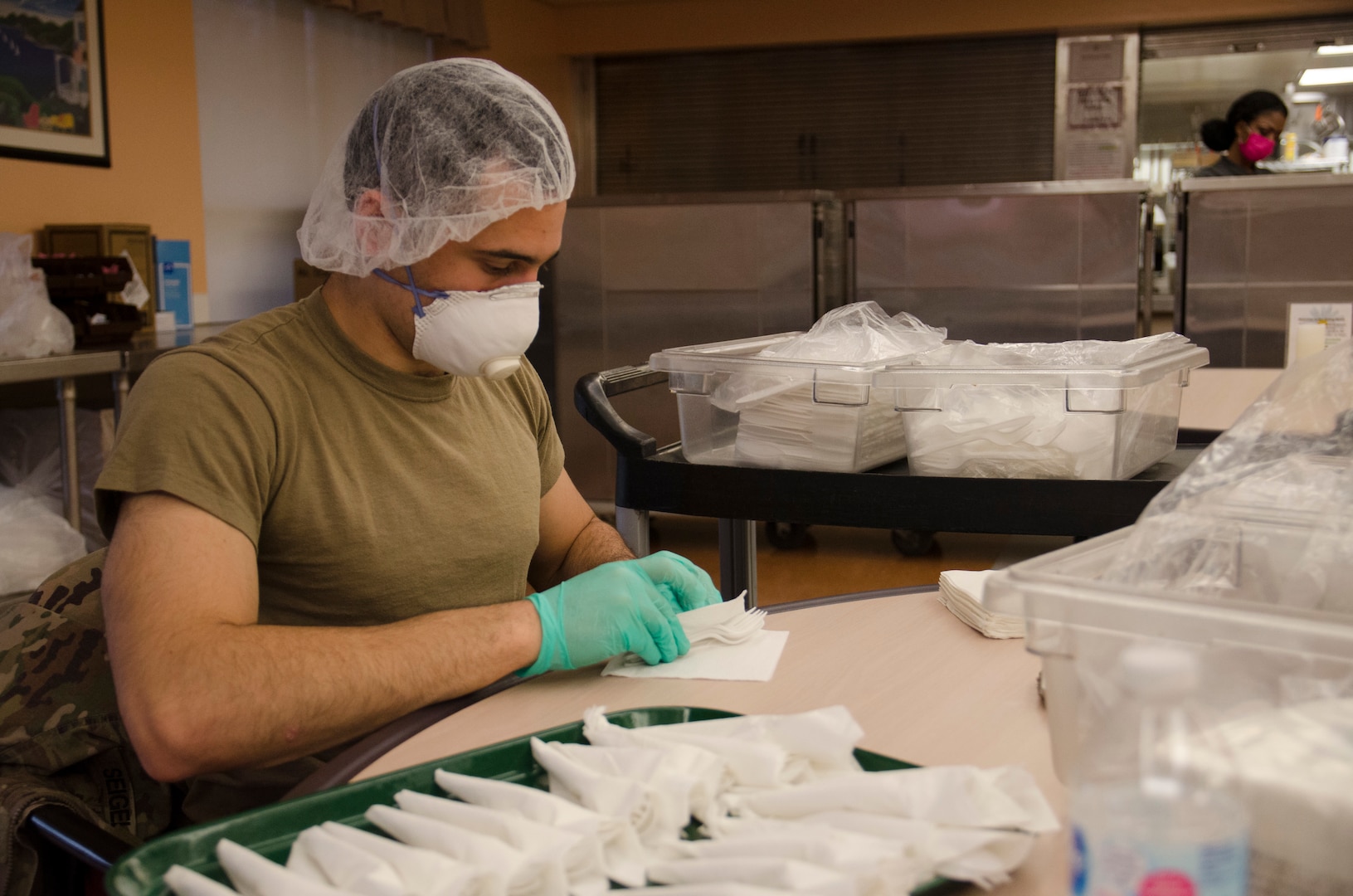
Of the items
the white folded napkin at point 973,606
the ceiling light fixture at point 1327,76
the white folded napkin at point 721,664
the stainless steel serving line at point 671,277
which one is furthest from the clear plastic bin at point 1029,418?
the ceiling light fixture at point 1327,76

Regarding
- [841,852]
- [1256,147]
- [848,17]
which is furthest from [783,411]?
[848,17]

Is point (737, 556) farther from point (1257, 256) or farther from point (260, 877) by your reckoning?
point (1257, 256)

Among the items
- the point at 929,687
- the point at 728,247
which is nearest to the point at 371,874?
the point at 929,687

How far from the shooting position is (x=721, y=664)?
105 centimetres

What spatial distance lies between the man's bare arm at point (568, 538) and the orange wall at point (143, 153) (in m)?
2.87

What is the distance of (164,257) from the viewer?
13.3 ft

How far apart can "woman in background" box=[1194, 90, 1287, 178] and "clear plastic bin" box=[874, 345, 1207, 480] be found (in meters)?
3.80

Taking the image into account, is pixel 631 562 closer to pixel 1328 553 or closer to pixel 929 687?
pixel 929 687

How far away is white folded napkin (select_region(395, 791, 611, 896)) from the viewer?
2.13 ft

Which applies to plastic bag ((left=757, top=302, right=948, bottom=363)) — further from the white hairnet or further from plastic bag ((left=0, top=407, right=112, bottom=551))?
plastic bag ((left=0, top=407, right=112, bottom=551))

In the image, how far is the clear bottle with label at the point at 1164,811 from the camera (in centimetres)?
44

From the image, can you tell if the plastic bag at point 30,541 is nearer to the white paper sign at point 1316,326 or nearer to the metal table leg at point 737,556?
the metal table leg at point 737,556

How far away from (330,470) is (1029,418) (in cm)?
83

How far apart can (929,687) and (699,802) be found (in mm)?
327
